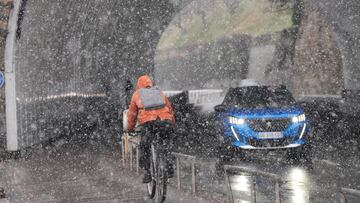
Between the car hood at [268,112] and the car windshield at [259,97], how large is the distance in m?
0.56

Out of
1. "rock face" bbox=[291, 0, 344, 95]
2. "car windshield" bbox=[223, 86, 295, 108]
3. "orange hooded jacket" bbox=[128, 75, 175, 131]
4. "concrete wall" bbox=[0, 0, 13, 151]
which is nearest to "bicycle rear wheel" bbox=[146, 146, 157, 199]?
→ "orange hooded jacket" bbox=[128, 75, 175, 131]

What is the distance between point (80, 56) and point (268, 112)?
546 inches

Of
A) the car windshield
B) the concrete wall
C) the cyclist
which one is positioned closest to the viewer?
the cyclist

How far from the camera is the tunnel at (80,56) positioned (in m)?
16.2

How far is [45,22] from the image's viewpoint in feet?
58.5

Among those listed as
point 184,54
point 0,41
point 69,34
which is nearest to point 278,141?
point 0,41

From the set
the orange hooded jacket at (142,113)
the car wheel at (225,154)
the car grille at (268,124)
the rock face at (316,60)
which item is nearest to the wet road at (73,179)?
the orange hooded jacket at (142,113)

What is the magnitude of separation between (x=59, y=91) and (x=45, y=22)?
4539 millimetres

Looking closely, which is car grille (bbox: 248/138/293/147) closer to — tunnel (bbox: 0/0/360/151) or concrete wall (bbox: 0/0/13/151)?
tunnel (bbox: 0/0/360/151)

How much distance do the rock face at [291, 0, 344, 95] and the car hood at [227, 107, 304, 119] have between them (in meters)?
26.0

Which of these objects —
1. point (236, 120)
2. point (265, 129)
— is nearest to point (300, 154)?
point (265, 129)

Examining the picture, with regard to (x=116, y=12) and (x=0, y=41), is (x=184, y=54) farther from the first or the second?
(x=0, y=41)

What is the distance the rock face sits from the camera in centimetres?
3978

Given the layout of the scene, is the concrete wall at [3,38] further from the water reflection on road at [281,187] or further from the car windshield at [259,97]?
the water reflection on road at [281,187]
